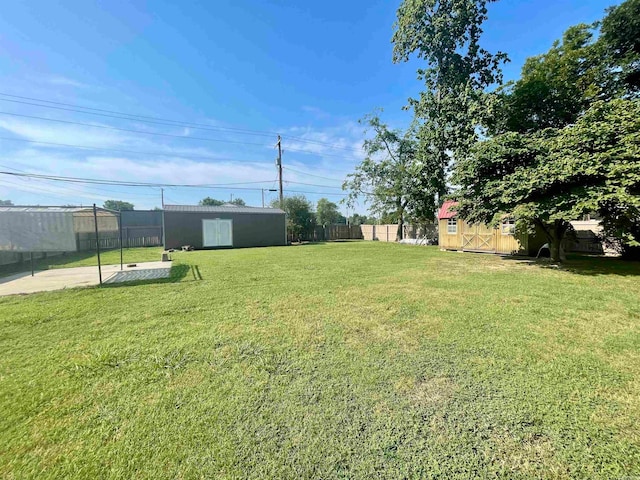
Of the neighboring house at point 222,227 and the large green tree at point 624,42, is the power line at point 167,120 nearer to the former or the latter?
the neighboring house at point 222,227

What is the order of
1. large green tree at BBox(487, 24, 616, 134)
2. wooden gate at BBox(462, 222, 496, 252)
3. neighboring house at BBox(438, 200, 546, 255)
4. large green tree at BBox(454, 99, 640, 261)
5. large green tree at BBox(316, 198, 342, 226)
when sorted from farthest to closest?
1. large green tree at BBox(316, 198, 342, 226)
2. wooden gate at BBox(462, 222, 496, 252)
3. neighboring house at BBox(438, 200, 546, 255)
4. large green tree at BBox(487, 24, 616, 134)
5. large green tree at BBox(454, 99, 640, 261)

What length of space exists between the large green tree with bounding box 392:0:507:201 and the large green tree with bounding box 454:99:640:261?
9.29 ft

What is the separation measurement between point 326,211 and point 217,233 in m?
18.8

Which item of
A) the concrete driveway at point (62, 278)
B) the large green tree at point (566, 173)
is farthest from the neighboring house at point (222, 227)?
the large green tree at point (566, 173)

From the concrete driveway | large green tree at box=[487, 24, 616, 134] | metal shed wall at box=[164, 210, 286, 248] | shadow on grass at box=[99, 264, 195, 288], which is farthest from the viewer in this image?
metal shed wall at box=[164, 210, 286, 248]

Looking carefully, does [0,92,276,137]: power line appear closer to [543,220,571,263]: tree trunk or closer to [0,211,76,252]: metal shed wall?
[0,211,76,252]: metal shed wall

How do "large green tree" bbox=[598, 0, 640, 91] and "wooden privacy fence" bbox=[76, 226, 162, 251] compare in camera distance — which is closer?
"large green tree" bbox=[598, 0, 640, 91]

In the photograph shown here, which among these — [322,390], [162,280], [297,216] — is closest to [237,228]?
[297,216]

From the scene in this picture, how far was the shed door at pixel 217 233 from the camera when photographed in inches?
688

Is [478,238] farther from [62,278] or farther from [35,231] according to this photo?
[35,231]

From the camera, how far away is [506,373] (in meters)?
2.43

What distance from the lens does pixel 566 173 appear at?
22.3 ft

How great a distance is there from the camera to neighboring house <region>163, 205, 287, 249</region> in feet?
54.8

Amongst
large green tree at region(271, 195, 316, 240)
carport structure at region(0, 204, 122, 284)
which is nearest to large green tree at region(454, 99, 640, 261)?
carport structure at region(0, 204, 122, 284)
